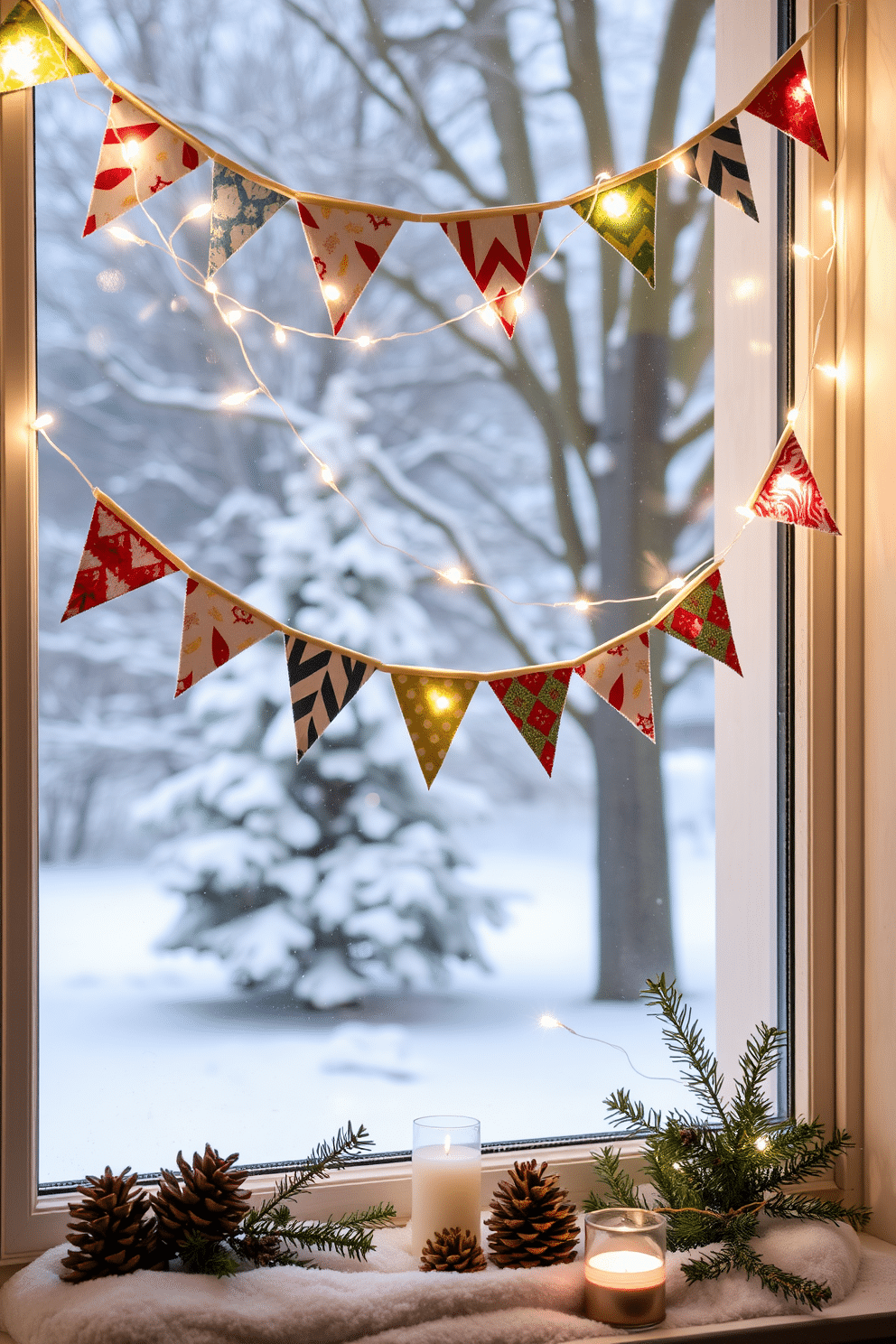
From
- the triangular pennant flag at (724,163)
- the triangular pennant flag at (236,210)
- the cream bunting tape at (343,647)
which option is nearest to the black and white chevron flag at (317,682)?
the cream bunting tape at (343,647)

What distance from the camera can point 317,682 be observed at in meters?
0.97

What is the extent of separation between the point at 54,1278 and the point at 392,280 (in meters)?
0.99

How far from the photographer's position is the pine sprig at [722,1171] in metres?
1.00

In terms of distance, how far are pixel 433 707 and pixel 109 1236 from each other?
513 mm

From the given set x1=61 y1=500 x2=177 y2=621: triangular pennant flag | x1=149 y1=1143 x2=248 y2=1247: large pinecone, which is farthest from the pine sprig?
x1=61 y1=500 x2=177 y2=621: triangular pennant flag

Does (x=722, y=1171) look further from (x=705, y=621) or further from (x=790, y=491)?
(x=790, y=491)

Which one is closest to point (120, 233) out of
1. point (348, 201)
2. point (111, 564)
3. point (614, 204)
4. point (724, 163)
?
point (348, 201)

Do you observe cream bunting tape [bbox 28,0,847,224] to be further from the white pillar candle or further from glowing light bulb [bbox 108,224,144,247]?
the white pillar candle

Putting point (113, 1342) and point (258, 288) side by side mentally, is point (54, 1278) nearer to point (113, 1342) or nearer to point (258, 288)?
point (113, 1342)

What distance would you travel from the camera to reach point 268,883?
112cm

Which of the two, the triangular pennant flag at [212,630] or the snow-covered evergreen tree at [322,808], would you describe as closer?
the triangular pennant flag at [212,630]

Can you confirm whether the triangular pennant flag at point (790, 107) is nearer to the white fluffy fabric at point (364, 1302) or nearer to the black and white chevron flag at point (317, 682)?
the black and white chevron flag at point (317, 682)

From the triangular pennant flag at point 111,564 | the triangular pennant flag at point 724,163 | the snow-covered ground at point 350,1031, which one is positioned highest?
the triangular pennant flag at point 724,163

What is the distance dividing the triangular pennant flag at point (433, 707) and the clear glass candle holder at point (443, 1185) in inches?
13.7
